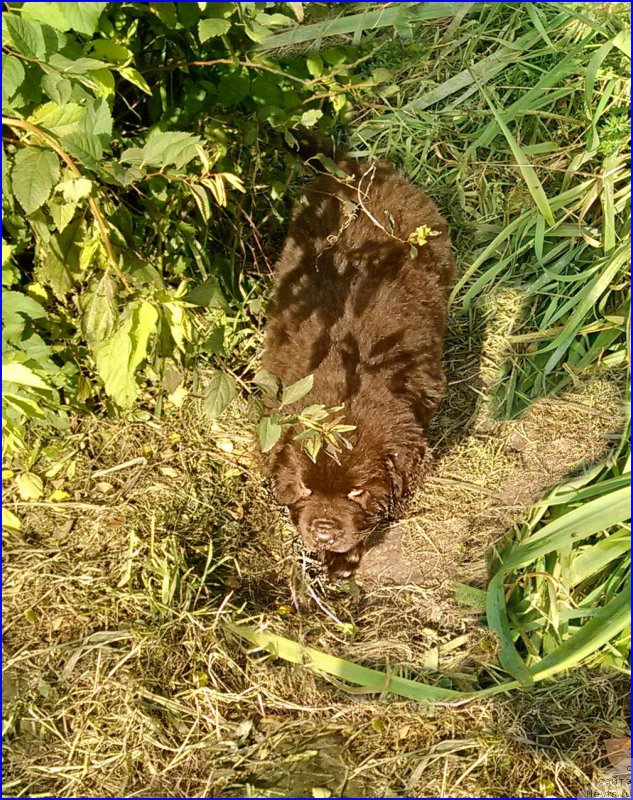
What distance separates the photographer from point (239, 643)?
304 centimetres

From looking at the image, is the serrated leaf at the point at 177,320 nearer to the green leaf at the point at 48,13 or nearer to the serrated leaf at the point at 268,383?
the serrated leaf at the point at 268,383

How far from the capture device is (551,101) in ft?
12.8

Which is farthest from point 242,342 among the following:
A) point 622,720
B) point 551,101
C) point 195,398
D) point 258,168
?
point 622,720

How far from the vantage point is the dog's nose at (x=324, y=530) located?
3057 mm

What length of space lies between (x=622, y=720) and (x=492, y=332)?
6.29 ft

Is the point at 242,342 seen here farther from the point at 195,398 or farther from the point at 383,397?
the point at 383,397

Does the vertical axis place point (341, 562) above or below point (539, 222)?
below

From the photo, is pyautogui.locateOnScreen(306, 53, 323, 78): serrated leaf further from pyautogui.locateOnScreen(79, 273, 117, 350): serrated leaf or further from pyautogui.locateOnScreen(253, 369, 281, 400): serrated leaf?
pyautogui.locateOnScreen(253, 369, 281, 400): serrated leaf

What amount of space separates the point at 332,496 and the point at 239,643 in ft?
2.19

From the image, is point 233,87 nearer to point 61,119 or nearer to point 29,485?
point 61,119

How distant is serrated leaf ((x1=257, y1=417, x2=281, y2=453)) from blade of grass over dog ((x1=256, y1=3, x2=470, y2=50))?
1.63 m

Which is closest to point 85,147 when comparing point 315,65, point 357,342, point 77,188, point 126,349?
point 77,188

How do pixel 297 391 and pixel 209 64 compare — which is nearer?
pixel 297 391

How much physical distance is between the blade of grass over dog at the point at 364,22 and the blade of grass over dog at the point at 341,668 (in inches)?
90.0
